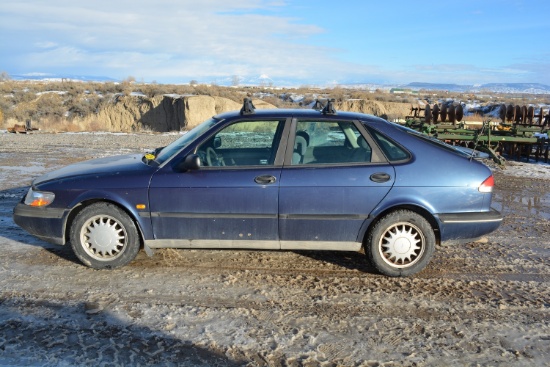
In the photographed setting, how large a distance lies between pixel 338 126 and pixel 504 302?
7.64ft

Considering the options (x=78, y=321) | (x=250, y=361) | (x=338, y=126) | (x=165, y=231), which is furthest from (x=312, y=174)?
(x=78, y=321)

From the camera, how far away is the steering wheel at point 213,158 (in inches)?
188

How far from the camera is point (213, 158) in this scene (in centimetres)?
481

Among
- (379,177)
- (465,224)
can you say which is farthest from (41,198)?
(465,224)

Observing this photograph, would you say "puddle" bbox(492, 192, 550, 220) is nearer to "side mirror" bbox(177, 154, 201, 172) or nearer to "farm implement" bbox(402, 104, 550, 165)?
"farm implement" bbox(402, 104, 550, 165)

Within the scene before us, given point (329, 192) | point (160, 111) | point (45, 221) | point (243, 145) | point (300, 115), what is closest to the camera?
point (329, 192)

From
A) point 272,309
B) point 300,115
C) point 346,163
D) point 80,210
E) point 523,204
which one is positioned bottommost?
point 272,309

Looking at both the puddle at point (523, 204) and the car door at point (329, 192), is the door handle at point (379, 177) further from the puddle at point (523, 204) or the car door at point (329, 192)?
the puddle at point (523, 204)

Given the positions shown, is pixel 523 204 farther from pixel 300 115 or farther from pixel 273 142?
pixel 273 142

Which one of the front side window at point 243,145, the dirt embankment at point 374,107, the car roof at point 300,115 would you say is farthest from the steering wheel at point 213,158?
the dirt embankment at point 374,107

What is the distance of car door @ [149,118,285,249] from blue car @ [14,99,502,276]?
0.01 metres

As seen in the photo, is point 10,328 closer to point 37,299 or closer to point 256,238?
point 37,299

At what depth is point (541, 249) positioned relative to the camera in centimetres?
568

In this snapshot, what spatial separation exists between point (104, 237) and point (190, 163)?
1.20 meters
